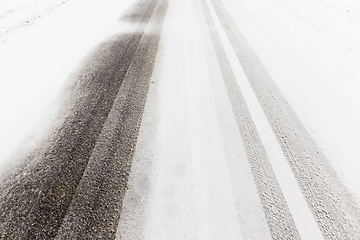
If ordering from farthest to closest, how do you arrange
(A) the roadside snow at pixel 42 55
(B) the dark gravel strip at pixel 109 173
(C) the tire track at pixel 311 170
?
(A) the roadside snow at pixel 42 55, (C) the tire track at pixel 311 170, (B) the dark gravel strip at pixel 109 173

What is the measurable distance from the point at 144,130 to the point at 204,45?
3.12m

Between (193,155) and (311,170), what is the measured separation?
54.2 inches

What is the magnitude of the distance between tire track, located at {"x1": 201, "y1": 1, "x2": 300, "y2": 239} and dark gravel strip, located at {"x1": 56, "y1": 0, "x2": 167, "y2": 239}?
56.1 inches

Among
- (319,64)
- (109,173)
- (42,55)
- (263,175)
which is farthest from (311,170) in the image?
(42,55)

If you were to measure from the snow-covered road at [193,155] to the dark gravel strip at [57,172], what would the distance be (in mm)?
12

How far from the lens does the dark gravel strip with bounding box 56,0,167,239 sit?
169 centimetres

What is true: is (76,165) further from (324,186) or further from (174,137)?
(324,186)

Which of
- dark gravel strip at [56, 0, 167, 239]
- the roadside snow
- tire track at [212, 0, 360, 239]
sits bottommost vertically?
tire track at [212, 0, 360, 239]

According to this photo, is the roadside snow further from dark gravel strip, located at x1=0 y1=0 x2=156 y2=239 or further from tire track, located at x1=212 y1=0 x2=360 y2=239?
tire track, located at x1=212 y1=0 x2=360 y2=239

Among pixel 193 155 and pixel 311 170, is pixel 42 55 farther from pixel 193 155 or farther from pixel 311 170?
pixel 311 170

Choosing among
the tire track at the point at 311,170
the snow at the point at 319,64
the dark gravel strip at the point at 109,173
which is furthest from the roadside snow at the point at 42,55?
the snow at the point at 319,64

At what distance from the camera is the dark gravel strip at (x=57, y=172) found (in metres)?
1.70

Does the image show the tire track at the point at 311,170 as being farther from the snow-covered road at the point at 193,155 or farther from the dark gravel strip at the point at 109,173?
the dark gravel strip at the point at 109,173

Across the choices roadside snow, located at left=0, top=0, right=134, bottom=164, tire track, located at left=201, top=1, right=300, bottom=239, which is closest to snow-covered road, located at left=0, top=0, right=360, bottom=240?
tire track, located at left=201, top=1, right=300, bottom=239
